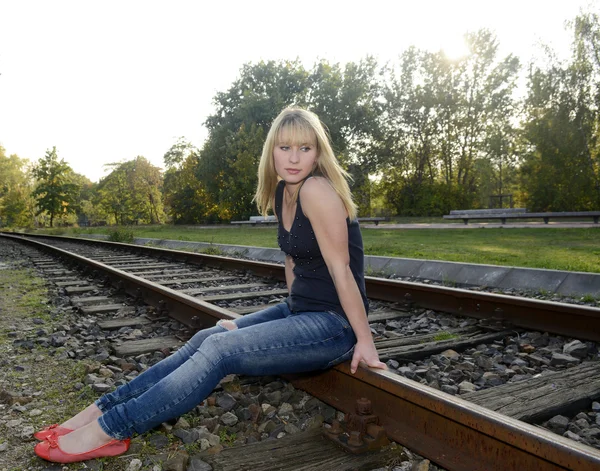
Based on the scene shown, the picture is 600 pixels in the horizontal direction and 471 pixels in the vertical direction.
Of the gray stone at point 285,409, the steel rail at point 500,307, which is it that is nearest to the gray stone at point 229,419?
the gray stone at point 285,409

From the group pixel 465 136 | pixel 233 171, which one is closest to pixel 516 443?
pixel 233 171

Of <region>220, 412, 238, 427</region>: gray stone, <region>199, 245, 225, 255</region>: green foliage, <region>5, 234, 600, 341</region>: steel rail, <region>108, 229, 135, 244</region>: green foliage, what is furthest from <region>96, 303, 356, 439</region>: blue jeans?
<region>108, 229, 135, 244</region>: green foliage

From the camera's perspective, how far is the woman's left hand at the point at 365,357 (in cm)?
220

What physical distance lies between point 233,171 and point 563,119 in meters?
18.7

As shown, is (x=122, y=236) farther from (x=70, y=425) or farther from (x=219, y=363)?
(x=219, y=363)

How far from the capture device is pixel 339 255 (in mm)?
2197

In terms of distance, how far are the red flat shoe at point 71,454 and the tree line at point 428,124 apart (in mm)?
26949

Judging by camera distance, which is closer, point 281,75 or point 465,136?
point 281,75

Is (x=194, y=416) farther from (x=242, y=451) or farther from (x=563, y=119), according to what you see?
(x=563, y=119)

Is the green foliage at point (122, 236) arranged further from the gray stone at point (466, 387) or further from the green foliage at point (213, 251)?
the gray stone at point (466, 387)

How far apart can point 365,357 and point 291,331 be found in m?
0.34

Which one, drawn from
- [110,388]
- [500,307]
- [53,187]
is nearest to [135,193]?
[53,187]

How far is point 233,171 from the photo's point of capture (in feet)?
104

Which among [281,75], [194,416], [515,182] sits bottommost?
[194,416]
